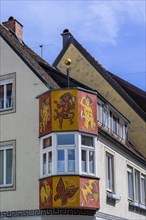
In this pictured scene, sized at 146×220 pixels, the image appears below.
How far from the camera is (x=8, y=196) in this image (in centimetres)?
2041

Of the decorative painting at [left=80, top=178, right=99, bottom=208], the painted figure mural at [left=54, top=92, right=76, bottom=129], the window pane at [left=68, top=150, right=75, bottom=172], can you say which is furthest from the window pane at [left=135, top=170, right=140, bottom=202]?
the painted figure mural at [left=54, top=92, right=76, bottom=129]

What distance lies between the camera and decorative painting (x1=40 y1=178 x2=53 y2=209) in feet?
62.7

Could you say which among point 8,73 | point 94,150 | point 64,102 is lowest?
point 94,150

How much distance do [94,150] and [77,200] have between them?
2.25 metres

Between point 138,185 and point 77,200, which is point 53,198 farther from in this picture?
point 138,185

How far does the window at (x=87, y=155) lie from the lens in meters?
19.8

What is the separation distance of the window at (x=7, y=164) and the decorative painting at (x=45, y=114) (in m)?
1.46

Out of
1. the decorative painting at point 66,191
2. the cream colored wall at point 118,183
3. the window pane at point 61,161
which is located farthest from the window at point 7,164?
the cream colored wall at point 118,183

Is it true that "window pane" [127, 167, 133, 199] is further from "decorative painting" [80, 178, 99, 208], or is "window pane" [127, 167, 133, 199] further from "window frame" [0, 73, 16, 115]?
"window frame" [0, 73, 16, 115]

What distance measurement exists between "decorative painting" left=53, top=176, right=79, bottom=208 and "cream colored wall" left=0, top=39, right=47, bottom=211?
1106 mm

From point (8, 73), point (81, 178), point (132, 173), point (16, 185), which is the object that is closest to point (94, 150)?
point (81, 178)

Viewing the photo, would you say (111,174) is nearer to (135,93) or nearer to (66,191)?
(66,191)

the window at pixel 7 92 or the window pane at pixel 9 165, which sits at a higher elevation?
the window at pixel 7 92

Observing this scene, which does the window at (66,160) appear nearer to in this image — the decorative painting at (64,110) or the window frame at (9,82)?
the decorative painting at (64,110)
